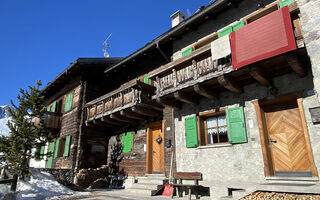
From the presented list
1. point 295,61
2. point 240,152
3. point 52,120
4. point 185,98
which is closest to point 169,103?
point 185,98

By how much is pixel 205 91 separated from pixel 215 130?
1.65 m

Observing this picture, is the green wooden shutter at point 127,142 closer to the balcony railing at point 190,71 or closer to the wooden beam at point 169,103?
the wooden beam at point 169,103

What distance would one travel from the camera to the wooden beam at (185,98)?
26.9ft

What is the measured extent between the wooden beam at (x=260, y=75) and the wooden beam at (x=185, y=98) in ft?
8.83

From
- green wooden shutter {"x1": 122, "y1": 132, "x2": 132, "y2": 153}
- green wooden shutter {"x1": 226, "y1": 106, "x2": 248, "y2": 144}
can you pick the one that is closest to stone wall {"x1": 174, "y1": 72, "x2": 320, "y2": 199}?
green wooden shutter {"x1": 226, "y1": 106, "x2": 248, "y2": 144}

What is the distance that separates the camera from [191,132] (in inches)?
335

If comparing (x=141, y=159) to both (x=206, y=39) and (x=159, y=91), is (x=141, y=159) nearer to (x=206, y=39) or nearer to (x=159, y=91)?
(x=159, y=91)

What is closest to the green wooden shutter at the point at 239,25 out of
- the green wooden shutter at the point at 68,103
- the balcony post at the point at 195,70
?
the balcony post at the point at 195,70

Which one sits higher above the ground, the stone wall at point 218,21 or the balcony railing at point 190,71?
the stone wall at point 218,21

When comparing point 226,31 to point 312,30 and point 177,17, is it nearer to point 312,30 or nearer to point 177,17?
point 312,30

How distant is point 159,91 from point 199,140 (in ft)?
8.49

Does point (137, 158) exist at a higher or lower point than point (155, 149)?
lower

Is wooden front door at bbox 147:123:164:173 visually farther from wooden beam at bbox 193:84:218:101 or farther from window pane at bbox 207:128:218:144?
wooden beam at bbox 193:84:218:101

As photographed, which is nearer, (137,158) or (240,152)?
(240,152)
